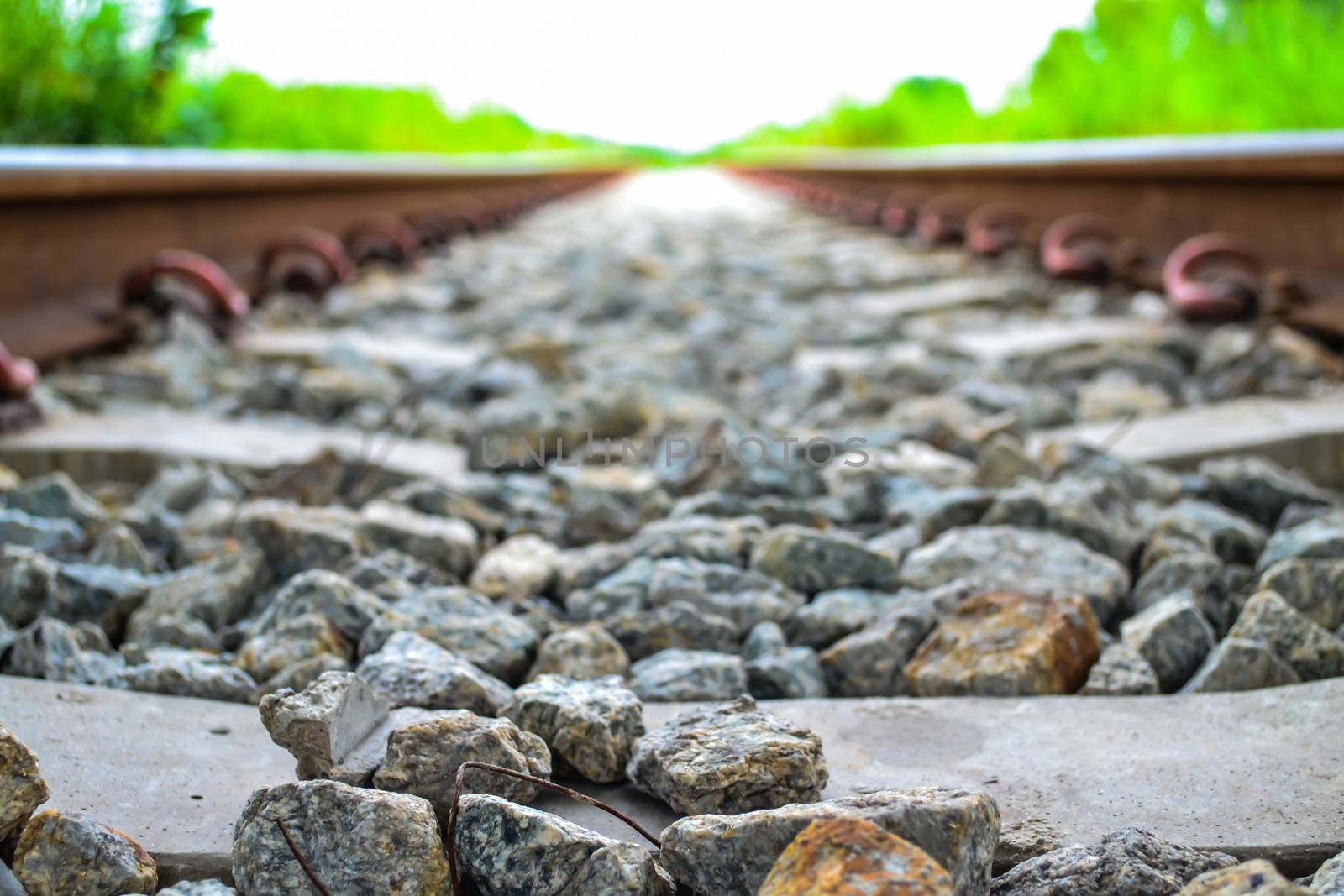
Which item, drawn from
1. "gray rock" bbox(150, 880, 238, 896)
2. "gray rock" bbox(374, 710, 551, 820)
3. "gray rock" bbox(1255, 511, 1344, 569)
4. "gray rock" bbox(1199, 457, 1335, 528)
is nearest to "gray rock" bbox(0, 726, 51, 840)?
"gray rock" bbox(150, 880, 238, 896)

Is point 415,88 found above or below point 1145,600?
above

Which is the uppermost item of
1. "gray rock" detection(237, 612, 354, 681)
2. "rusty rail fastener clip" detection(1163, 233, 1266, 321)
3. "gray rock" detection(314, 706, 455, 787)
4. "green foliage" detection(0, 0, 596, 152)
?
"green foliage" detection(0, 0, 596, 152)

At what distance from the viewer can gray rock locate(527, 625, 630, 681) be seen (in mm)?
1453

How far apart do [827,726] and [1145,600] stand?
582 mm

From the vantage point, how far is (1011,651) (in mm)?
1441

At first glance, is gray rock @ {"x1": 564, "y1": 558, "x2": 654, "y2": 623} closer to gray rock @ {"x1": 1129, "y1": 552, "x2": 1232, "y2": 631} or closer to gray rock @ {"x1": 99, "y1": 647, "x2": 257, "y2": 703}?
gray rock @ {"x1": 99, "y1": 647, "x2": 257, "y2": 703}

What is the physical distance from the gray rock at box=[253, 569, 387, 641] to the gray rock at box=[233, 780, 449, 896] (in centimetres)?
52

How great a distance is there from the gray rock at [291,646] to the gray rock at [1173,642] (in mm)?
884

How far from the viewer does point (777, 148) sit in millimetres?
30438

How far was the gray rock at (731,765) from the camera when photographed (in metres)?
1.09

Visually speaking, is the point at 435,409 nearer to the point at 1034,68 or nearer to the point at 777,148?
the point at 1034,68

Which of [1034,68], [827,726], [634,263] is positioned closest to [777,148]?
[1034,68]

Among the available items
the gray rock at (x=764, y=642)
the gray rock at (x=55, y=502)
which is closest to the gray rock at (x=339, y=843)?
the gray rock at (x=764, y=642)

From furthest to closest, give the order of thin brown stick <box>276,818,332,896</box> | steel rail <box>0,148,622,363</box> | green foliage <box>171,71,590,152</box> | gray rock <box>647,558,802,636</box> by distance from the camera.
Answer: green foliage <box>171,71,590,152</box>, steel rail <box>0,148,622,363</box>, gray rock <box>647,558,802,636</box>, thin brown stick <box>276,818,332,896</box>
